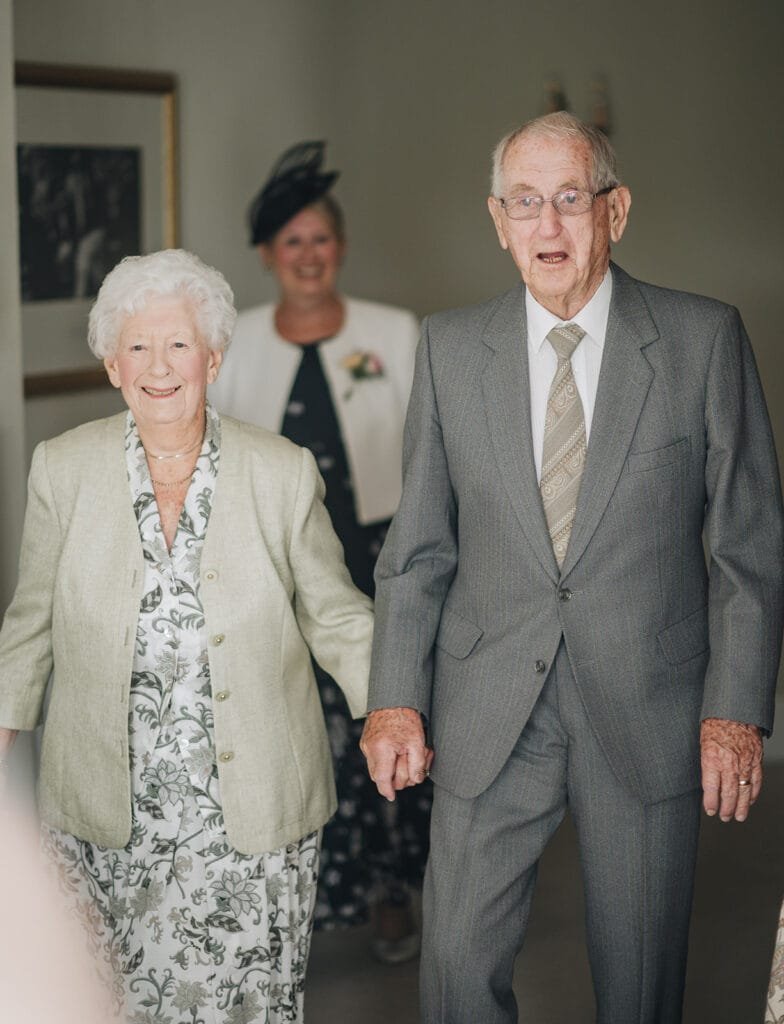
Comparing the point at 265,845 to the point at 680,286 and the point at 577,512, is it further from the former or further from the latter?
the point at 680,286

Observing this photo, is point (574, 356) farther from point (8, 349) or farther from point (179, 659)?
point (8, 349)

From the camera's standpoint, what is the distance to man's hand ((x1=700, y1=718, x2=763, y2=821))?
2.25 m

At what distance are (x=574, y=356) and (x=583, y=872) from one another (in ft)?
2.85

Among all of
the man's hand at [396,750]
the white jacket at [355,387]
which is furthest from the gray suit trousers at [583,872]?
the white jacket at [355,387]

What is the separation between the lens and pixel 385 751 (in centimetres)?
240

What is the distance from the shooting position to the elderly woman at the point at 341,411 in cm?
361

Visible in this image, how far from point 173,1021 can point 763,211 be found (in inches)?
143

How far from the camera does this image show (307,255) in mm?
3906

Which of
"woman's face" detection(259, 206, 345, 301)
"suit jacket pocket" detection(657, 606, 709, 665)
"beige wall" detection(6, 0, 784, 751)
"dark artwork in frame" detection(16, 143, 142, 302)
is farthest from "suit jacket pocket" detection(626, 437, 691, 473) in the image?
"beige wall" detection(6, 0, 784, 751)

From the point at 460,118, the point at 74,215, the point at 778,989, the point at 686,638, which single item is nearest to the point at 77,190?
the point at 74,215

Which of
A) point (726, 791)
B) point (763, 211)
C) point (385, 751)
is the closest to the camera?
point (726, 791)

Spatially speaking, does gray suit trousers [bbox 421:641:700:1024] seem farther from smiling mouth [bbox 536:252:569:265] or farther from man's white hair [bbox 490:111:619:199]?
man's white hair [bbox 490:111:619:199]

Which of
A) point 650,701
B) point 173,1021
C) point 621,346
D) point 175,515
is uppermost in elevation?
point 621,346

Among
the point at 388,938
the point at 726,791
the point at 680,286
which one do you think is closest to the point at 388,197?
the point at 680,286
